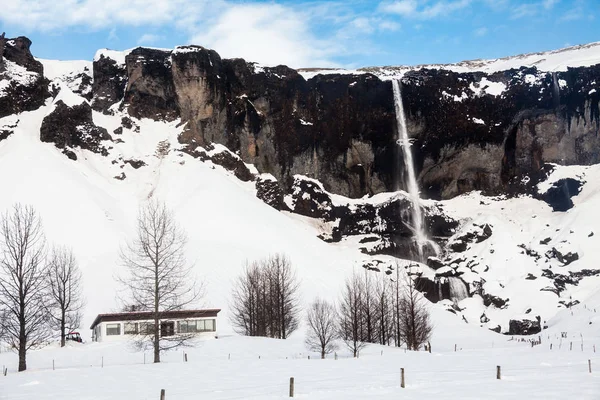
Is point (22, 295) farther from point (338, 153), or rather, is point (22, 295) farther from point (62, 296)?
point (338, 153)

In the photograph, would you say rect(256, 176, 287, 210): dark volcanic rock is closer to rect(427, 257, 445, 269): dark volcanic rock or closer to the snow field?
rect(427, 257, 445, 269): dark volcanic rock

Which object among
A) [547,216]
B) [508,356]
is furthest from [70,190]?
[547,216]

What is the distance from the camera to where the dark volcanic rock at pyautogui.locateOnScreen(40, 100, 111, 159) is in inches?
4193

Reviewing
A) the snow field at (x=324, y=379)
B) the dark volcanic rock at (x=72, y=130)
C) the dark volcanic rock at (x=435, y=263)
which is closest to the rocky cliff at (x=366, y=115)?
the dark volcanic rock at (x=72, y=130)

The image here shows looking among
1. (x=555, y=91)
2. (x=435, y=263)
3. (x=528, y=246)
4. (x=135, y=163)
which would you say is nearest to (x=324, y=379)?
(x=528, y=246)

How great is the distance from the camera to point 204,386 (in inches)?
1201

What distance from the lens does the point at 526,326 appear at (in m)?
81.8

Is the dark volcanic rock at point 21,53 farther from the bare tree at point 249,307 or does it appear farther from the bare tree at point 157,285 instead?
the bare tree at point 249,307

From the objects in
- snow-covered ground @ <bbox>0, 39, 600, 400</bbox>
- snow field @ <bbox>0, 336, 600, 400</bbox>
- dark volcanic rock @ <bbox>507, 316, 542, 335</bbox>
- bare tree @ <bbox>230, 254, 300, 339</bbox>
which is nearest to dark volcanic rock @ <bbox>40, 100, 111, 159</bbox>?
snow-covered ground @ <bbox>0, 39, 600, 400</bbox>

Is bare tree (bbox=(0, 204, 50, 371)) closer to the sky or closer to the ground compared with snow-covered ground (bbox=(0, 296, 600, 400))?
closer to the sky

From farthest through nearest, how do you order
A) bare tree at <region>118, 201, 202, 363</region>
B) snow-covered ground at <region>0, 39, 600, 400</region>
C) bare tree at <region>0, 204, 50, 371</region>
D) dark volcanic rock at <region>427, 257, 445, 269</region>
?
1. dark volcanic rock at <region>427, 257, 445, 269</region>
2. bare tree at <region>118, 201, 202, 363</region>
3. bare tree at <region>0, 204, 50, 371</region>
4. snow-covered ground at <region>0, 39, 600, 400</region>

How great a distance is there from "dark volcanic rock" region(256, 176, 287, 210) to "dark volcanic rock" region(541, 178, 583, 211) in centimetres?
4634

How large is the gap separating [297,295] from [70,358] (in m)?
A: 35.5

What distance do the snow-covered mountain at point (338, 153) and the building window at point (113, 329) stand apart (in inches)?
1395
